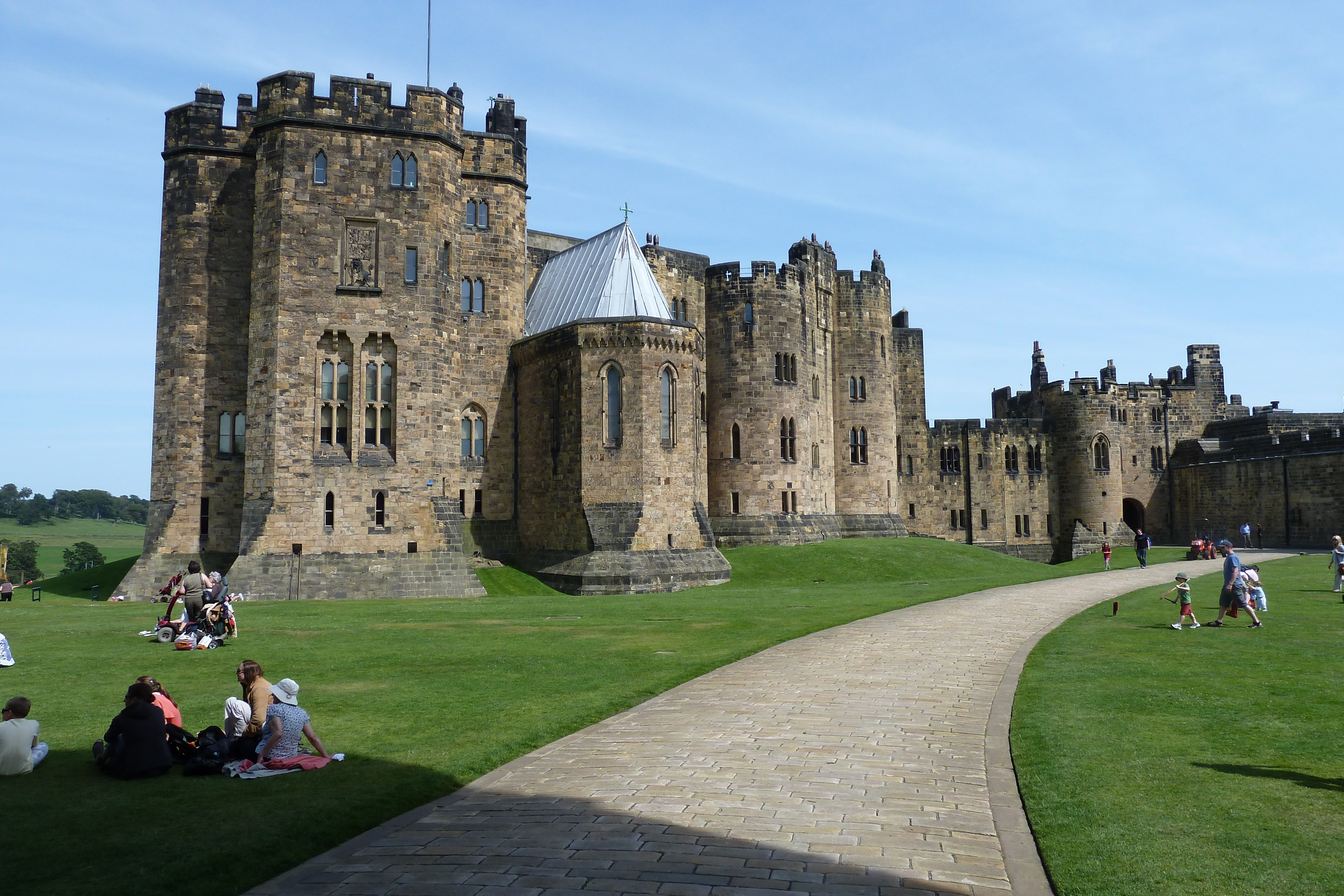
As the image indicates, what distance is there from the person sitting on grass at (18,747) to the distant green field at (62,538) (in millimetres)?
120766

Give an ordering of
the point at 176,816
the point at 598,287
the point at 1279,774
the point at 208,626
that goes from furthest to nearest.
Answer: the point at 598,287, the point at 208,626, the point at 1279,774, the point at 176,816

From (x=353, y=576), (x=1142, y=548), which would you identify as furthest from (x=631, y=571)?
(x=1142, y=548)

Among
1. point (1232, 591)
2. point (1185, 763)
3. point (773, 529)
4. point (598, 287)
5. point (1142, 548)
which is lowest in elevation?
point (1185, 763)

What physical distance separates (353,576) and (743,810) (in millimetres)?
29060

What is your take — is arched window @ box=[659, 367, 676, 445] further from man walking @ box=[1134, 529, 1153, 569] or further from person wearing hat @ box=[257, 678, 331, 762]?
person wearing hat @ box=[257, 678, 331, 762]

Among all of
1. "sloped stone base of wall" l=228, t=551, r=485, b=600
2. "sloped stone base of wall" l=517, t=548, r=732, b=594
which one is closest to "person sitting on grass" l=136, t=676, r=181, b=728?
"sloped stone base of wall" l=228, t=551, r=485, b=600

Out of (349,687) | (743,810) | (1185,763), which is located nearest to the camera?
(743,810)

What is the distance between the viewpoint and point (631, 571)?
35.9 meters

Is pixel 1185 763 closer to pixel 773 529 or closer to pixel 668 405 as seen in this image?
pixel 668 405

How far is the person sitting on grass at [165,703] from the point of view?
10.9m

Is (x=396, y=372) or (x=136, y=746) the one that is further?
(x=396, y=372)

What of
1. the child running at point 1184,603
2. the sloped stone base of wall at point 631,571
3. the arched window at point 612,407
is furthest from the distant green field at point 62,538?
the child running at point 1184,603

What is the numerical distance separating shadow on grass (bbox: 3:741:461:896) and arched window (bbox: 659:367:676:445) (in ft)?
93.2

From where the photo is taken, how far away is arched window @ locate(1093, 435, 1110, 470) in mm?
64625
